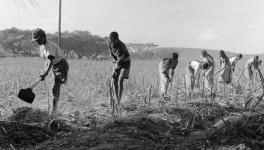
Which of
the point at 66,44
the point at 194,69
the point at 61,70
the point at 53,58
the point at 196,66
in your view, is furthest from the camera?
the point at 66,44

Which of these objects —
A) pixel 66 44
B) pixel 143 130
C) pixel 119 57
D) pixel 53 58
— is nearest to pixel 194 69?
pixel 119 57

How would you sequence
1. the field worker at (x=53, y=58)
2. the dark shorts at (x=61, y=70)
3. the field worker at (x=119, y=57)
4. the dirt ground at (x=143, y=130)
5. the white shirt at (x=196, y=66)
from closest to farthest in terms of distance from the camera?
the dirt ground at (x=143, y=130), the field worker at (x=53, y=58), the dark shorts at (x=61, y=70), the field worker at (x=119, y=57), the white shirt at (x=196, y=66)

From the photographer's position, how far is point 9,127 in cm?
383

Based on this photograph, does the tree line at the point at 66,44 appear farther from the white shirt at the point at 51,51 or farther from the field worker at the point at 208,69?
the white shirt at the point at 51,51

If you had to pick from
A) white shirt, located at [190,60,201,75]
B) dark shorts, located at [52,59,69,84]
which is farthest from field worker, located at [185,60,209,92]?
dark shorts, located at [52,59,69,84]

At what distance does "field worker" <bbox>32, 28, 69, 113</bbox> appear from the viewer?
553cm

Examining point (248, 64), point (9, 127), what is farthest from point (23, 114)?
point (248, 64)

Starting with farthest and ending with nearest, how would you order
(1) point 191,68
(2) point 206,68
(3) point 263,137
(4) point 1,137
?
(1) point 191,68, (2) point 206,68, (4) point 1,137, (3) point 263,137

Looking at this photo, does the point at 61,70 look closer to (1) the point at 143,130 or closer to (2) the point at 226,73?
(1) the point at 143,130

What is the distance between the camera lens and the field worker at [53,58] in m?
5.53

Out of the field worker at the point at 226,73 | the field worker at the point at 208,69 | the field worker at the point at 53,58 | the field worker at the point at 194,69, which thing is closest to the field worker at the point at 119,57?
the field worker at the point at 53,58

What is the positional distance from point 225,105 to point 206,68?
10.9ft

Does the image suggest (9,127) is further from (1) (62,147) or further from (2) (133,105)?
(2) (133,105)

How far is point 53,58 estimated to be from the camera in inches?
220
